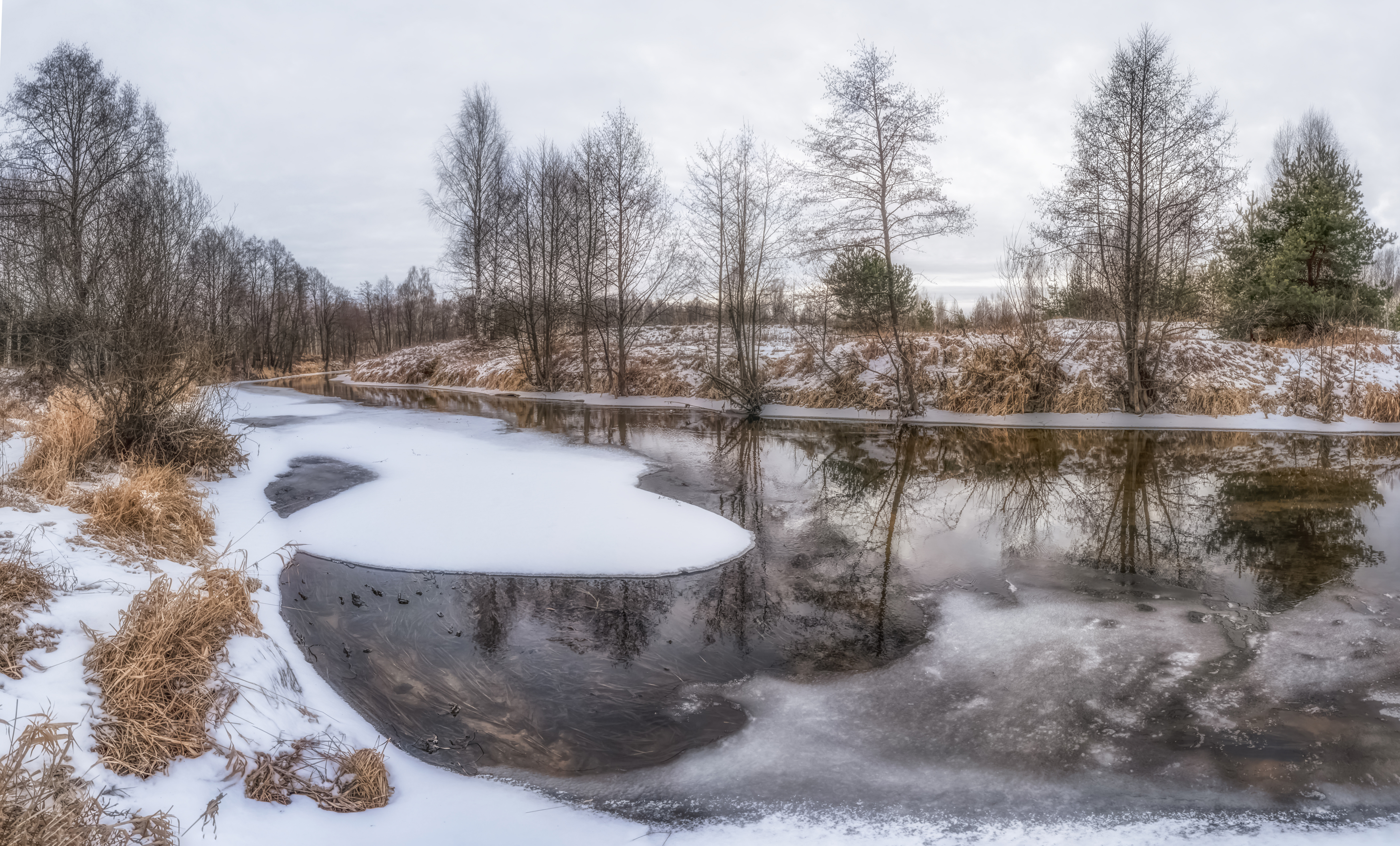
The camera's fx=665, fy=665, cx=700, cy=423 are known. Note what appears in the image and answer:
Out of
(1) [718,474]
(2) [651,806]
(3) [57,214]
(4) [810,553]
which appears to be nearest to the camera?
(2) [651,806]

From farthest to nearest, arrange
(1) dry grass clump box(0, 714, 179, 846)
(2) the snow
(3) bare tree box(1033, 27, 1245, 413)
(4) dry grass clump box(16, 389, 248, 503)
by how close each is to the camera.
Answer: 1. (3) bare tree box(1033, 27, 1245, 413)
2. (4) dry grass clump box(16, 389, 248, 503)
3. (2) the snow
4. (1) dry grass clump box(0, 714, 179, 846)

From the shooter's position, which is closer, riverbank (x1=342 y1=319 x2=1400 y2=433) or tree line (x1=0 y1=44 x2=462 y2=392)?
tree line (x1=0 y1=44 x2=462 y2=392)

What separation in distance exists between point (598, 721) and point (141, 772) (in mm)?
1961

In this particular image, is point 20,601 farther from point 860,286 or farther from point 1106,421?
point 1106,421

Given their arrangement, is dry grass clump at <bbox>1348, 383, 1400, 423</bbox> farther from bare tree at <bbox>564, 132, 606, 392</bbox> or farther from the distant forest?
bare tree at <bbox>564, 132, 606, 392</bbox>

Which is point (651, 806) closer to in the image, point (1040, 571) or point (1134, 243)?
point (1040, 571)

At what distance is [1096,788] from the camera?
3062 mm

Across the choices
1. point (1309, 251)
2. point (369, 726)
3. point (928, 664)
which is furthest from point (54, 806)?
point (1309, 251)

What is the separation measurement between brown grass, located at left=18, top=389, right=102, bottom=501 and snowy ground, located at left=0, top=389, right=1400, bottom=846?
0.37 metres

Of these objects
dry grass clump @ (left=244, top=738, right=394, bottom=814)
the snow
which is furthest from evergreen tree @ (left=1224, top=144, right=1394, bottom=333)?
dry grass clump @ (left=244, top=738, right=394, bottom=814)

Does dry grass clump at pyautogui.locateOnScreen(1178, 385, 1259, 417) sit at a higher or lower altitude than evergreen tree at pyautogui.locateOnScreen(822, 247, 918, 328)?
lower

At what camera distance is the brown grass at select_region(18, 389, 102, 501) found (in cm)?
580

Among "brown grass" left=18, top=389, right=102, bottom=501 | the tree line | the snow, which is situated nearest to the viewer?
"brown grass" left=18, top=389, right=102, bottom=501

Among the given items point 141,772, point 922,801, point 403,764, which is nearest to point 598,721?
point 403,764
